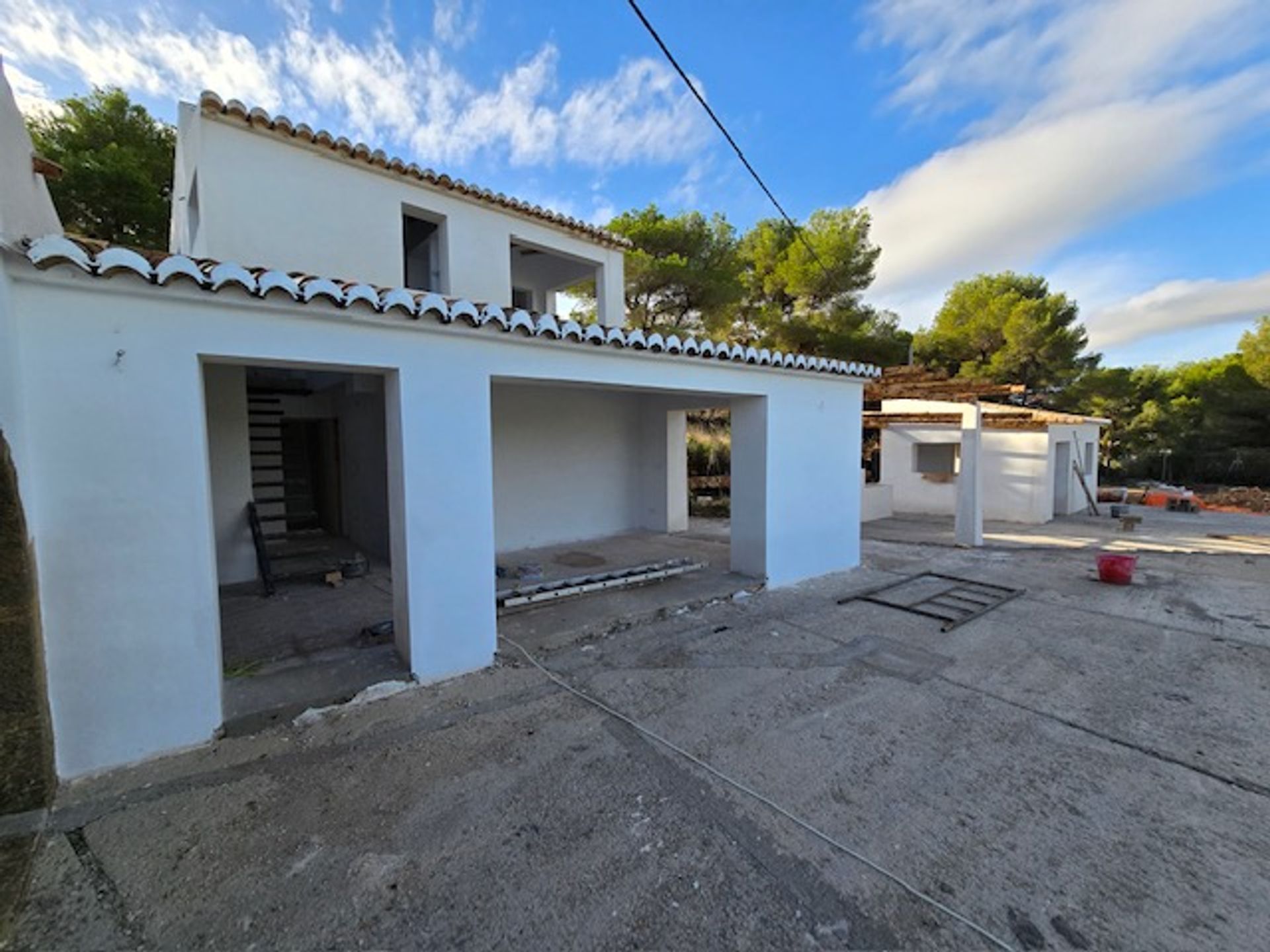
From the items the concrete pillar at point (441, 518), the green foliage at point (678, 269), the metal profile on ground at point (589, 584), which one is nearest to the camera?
the concrete pillar at point (441, 518)

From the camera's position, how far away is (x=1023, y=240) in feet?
45.7

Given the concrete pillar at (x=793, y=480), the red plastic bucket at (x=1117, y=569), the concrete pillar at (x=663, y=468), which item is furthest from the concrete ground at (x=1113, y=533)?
the concrete pillar at (x=663, y=468)

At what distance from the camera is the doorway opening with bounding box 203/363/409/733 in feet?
14.2

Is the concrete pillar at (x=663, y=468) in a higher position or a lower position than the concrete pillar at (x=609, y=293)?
lower

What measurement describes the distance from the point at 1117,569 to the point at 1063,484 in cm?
1084

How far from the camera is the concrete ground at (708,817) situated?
7.10 ft

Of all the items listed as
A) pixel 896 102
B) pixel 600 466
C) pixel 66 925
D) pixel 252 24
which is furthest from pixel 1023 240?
pixel 66 925

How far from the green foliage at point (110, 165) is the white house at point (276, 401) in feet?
14.9

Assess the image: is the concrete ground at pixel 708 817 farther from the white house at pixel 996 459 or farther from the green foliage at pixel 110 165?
the green foliage at pixel 110 165

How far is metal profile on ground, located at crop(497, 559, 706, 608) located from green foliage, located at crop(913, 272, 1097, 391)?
2074cm

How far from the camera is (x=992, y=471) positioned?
1510cm

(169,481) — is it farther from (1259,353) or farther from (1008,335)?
(1259,353)

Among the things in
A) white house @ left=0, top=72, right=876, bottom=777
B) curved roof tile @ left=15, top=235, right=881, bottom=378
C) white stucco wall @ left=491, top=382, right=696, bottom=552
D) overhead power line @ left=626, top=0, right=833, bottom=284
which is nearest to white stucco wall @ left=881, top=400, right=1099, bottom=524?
white stucco wall @ left=491, top=382, right=696, bottom=552

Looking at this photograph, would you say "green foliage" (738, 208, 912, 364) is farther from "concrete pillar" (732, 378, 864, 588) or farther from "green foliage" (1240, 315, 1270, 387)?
"green foliage" (1240, 315, 1270, 387)
